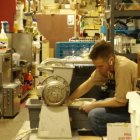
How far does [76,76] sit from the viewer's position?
429 centimetres

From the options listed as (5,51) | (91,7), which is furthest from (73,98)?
(91,7)

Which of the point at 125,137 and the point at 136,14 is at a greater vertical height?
the point at 136,14

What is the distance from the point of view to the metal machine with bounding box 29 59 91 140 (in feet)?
12.1

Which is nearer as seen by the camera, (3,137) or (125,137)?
(125,137)

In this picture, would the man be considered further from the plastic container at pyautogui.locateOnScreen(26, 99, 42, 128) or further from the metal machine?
the plastic container at pyautogui.locateOnScreen(26, 99, 42, 128)

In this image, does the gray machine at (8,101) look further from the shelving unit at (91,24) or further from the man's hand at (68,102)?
the shelving unit at (91,24)

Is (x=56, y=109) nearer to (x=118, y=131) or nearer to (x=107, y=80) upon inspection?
(x=107, y=80)

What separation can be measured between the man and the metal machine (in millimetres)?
184

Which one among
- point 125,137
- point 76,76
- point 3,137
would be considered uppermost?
point 76,76

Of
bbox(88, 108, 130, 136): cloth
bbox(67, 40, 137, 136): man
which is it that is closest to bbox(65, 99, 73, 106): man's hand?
bbox(67, 40, 137, 136): man

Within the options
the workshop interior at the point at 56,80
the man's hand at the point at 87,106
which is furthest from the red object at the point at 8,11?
the man's hand at the point at 87,106

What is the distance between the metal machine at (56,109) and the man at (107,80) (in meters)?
0.18

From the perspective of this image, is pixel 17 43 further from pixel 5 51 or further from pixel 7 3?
pixel 5 51

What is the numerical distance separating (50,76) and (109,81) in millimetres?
619
